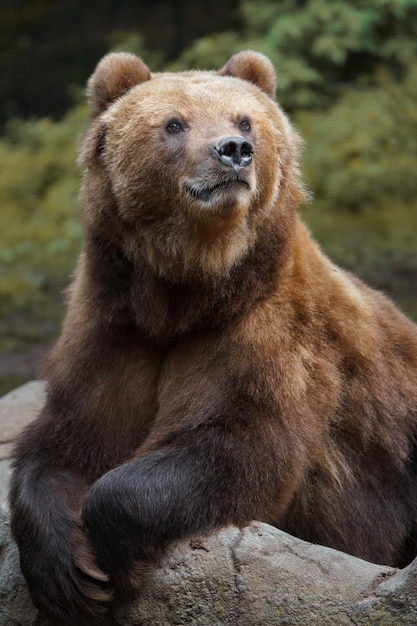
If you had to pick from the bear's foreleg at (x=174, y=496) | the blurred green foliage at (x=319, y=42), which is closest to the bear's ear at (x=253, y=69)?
the bear's foreleg at (x=174, y=496)

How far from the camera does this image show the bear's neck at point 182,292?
18.4 feet

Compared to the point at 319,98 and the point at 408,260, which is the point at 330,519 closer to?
the point at 408,260

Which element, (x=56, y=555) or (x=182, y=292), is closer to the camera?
(x=56, y=555)

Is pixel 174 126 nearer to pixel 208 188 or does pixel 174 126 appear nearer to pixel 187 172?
pixel 187 172

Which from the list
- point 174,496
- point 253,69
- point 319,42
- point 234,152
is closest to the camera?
point 174,496

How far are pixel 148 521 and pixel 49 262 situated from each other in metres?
11.7

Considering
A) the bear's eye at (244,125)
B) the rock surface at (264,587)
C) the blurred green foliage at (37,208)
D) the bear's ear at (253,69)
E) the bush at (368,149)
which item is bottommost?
the blurred green foliage at (37,208)

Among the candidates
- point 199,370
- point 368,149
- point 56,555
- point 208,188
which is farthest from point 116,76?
point 368,149

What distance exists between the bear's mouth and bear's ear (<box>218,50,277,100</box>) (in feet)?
3.65

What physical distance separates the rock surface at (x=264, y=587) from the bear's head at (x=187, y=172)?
142 cm

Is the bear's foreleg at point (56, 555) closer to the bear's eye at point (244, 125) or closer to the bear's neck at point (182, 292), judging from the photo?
the bear's neck at point (182, 292)

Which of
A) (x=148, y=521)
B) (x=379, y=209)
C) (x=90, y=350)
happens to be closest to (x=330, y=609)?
(x=148, y=521)

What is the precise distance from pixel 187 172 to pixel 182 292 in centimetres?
64

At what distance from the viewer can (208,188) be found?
5418mm
